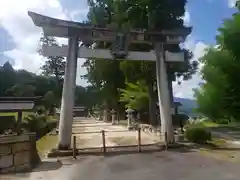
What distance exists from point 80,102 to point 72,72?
4848 centimetres

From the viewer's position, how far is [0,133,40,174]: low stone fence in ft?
25.7

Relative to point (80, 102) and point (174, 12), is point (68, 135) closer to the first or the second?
point (174, 12)

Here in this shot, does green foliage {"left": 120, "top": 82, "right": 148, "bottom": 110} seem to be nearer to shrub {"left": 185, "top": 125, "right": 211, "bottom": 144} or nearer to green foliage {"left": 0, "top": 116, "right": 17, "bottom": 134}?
green foliage {"left": 0, "top": 116, "right": 17, "bottom": 134}

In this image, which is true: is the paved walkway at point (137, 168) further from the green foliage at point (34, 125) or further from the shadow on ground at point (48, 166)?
the green foliage at point (34, 125)

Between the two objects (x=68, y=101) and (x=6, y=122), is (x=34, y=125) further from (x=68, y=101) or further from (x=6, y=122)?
(x=68, y=101)

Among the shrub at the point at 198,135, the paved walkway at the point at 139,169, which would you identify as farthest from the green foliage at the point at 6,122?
the shrub at the point at 198,135

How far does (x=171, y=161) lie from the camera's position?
8.98 meters

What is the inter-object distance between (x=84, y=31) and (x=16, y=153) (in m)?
5.99

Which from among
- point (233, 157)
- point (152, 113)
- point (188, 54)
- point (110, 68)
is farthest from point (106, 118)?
point (233, 157)

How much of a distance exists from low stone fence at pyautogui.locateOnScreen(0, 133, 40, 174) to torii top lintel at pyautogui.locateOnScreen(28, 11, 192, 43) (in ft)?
15.4

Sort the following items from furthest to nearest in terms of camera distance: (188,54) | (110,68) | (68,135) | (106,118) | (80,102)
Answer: (80,102), (106,118), (110,68), (188,54), (68,135)

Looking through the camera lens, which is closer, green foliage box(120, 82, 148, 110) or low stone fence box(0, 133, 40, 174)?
low stone fence box(0, 133, 40, 174)

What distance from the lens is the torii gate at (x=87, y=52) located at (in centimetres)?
1096

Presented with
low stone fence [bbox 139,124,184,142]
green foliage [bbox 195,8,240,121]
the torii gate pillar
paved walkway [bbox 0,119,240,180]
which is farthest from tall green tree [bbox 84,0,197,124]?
paved walkway [bbox 0,119,240,180]
